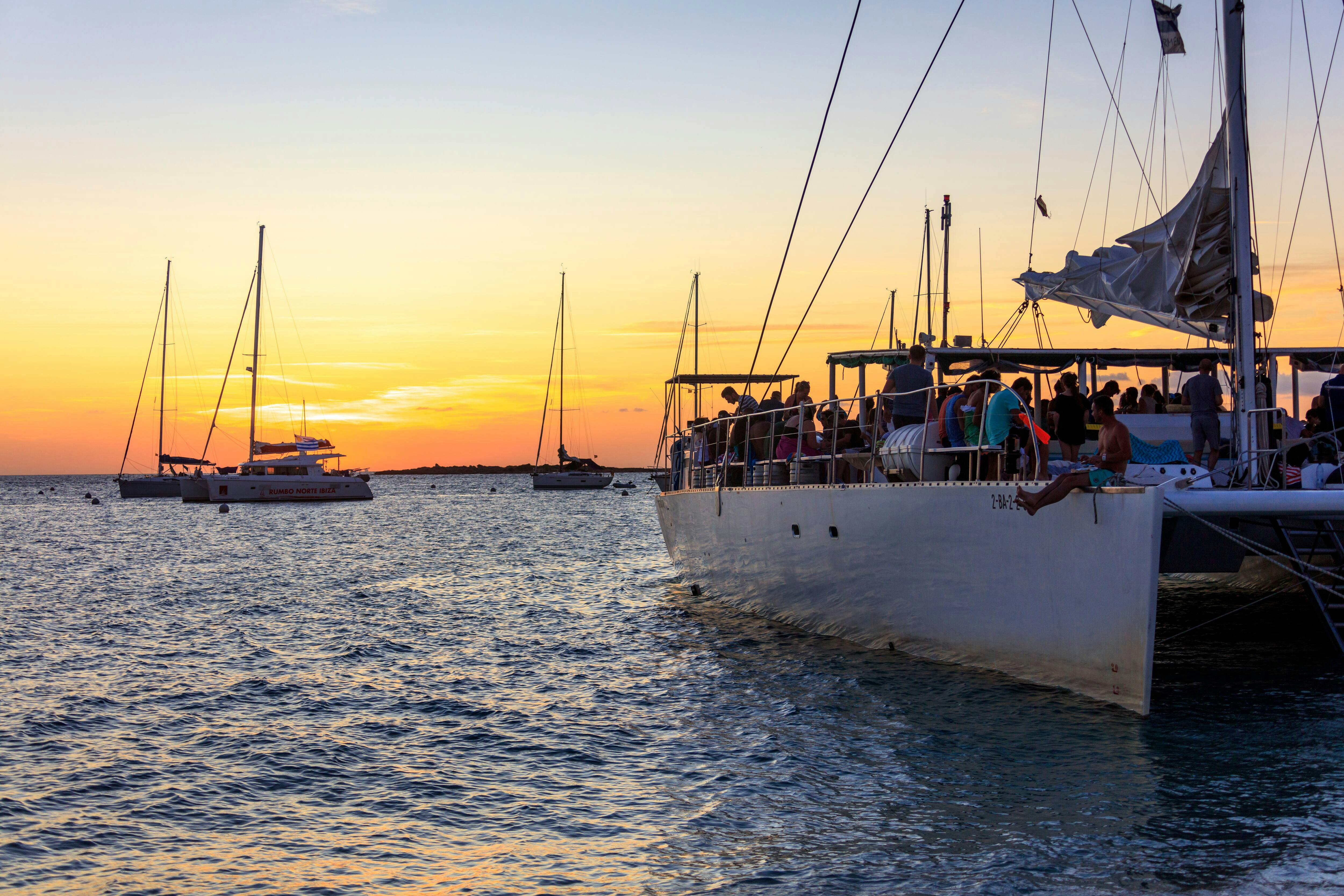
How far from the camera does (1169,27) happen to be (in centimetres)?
1297

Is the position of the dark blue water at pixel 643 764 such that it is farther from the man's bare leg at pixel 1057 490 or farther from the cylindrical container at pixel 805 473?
the cylindrical container at pixel 805 473

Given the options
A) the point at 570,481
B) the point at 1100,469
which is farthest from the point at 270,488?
the point at 1100,469

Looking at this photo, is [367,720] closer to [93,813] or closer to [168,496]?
[93,813]

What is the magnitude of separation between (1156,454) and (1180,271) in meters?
3.04

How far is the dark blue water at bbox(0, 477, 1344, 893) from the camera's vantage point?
6.32m

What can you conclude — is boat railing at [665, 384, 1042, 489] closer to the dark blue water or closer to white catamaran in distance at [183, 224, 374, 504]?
the dark blue water

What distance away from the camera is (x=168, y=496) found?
8800cm

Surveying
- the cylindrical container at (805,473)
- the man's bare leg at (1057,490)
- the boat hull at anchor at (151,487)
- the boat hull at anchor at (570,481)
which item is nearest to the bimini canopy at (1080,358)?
the cylindrical container at (805,473)

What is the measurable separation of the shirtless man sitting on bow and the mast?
2438 millimetres

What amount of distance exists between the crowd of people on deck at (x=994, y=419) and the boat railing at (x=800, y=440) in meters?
0.03

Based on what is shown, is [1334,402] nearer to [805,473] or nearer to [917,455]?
[917,455]

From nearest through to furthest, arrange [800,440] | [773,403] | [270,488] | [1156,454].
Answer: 1. [1156,454]
2. [800,440]
3. [773,403]
4. [270,488]

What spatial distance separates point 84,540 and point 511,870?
144 ft

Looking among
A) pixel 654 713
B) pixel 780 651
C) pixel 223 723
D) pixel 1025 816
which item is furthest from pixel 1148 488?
pixel 223 723
